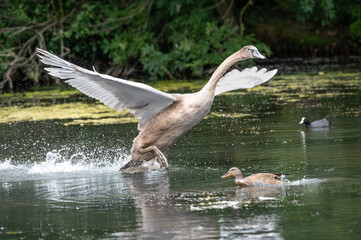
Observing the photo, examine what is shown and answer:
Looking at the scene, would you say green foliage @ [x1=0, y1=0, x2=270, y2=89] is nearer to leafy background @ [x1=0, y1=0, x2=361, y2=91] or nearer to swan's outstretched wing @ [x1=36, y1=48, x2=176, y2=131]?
leafy background @ [x1=0, y1=0, x2=361, y2=91]

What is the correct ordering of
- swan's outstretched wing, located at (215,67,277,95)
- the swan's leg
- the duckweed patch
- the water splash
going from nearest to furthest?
the swan's leg, the water splash, swan's outstretched wing, located at (215,67,277,95), the duckweed patch

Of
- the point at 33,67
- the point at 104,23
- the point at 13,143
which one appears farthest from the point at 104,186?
the point at 104,23

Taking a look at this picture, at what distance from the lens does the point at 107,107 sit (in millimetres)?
17297

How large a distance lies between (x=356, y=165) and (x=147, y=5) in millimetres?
18252

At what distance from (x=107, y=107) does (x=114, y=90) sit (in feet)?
25.5

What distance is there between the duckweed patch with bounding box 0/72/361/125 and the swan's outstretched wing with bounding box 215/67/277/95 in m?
3.94

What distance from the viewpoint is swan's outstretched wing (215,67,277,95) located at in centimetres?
1014

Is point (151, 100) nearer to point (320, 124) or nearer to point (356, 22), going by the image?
point (320, 124)

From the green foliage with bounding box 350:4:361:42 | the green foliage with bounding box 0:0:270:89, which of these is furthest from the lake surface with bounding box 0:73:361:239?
the green foliage with bounding box 350:4:361:42

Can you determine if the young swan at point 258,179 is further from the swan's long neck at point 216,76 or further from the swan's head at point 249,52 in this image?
the swan's head at point 249,52

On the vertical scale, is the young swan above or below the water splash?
below

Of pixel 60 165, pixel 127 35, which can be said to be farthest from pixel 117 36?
pixel 60 165

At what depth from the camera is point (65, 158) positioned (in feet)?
35.7

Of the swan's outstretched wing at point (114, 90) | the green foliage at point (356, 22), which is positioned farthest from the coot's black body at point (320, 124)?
the green foliage at point (356, 22)
